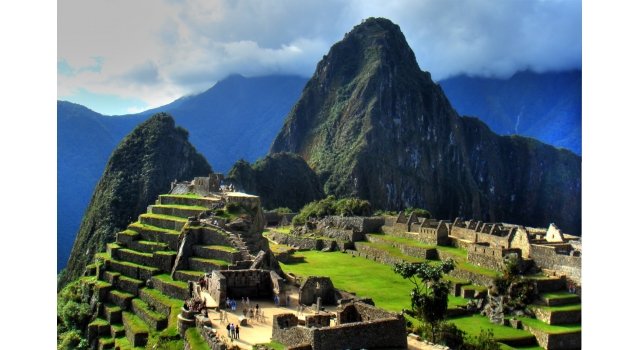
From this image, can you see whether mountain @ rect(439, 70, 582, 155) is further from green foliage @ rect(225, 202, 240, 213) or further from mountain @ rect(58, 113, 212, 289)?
mountain @ rect(58, 113, 212, 289)

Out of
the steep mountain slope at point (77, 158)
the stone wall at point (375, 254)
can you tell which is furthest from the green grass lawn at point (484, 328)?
the steep mountain slope at point (77, 158)

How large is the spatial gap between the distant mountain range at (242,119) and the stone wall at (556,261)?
6953mm

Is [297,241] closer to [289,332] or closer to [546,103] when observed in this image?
[546,103]

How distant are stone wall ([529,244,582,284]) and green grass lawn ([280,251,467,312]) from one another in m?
5.57

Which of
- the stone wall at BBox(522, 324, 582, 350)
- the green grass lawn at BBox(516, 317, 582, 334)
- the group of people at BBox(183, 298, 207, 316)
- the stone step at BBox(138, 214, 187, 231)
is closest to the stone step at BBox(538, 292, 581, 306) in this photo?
the green grass lawn at BBox(516, 317, 582, 334)

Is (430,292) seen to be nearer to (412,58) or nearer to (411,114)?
(411,114)


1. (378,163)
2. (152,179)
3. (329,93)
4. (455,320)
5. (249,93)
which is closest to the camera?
(455,320)

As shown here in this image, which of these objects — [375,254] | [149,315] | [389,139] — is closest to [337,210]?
[375,254]

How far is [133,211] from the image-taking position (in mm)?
92125

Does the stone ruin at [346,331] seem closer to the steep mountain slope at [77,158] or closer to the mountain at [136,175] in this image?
the steep mountain slope at [77,158]

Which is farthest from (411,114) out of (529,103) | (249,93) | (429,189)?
(529,103)

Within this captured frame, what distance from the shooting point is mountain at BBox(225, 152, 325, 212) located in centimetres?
11438

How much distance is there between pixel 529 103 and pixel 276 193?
301 feet

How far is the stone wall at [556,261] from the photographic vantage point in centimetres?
3142
